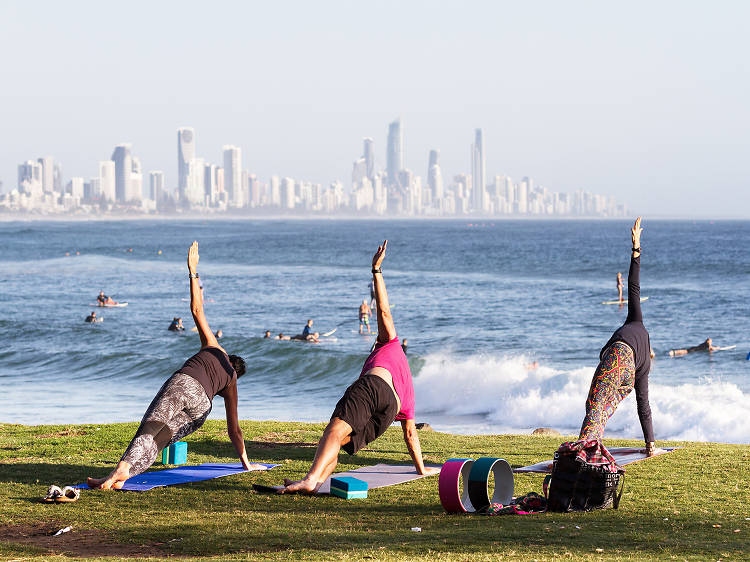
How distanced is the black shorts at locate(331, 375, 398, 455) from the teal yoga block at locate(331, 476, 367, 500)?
34cm

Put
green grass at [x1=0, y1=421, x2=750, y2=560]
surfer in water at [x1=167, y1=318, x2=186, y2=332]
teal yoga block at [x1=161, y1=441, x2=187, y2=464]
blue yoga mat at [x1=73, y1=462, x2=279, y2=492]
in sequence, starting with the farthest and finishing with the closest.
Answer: surfer in water at [x1=167, y1=318, x2=186, y2=332] → teal yoga block at [x1=161, y1=441, x2=187, y2=464] → blue yoga mat at [x1=73, y1=462, x2=279, y2=492] → green grass at [x1=0, y1=421, x2=750, y2=560]

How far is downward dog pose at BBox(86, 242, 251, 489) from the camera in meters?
9.10

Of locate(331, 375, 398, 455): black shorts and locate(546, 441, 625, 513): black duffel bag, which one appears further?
locate(331, 375, 398, 455): black shorts

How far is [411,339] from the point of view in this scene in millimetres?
38562

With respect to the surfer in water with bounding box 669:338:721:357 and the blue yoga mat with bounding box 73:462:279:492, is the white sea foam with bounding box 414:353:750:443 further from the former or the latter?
the blue yoga mat with bounding box 73:462:279:492

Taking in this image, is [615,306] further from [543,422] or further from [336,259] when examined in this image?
[336,259]

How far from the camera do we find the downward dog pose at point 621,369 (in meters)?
9.91

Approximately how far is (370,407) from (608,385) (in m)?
2.72

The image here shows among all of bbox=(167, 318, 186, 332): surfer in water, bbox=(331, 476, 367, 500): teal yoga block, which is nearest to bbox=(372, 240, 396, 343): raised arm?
bbox=(331, 476, 367, 500): teal yoga block

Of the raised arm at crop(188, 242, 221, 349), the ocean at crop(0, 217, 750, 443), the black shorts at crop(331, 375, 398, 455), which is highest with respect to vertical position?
the raised arm at crop(188, 242, 221, 349)

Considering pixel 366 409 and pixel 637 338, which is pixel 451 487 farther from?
pixel 637 338

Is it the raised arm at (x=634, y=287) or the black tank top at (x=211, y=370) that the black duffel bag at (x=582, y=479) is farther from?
the black tank top at (x=211, y=370)

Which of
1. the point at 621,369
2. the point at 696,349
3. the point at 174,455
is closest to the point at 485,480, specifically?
the point at 621,369

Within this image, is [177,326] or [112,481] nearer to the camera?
[112,481]
